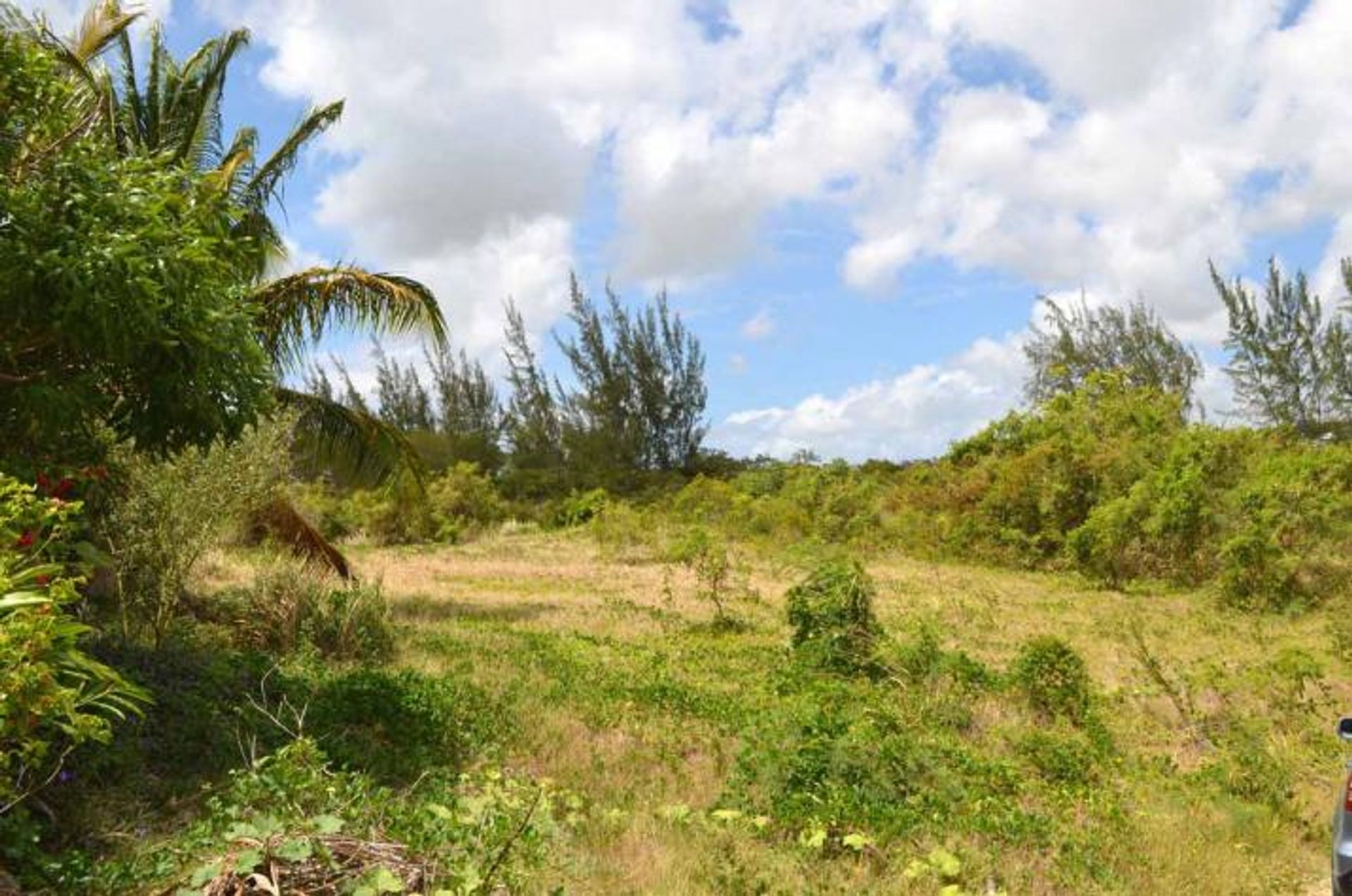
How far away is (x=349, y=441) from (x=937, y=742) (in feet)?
26.6

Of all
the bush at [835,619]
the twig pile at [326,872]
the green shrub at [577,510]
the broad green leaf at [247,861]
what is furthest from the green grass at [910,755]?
the green shrub at [577,510]

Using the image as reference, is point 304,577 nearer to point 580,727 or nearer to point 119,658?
point 119,658

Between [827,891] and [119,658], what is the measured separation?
16.7 feet

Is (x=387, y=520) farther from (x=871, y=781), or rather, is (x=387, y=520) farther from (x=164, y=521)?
(x=871, y=781)

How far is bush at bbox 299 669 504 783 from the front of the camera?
252 inches

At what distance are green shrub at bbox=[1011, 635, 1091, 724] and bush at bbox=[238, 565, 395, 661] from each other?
562cm

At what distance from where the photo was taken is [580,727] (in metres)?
7.44

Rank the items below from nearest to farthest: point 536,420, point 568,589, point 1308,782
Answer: point 1308,782, point 568,589, point 536,420

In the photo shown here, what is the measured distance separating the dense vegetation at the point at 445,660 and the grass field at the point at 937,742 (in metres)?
0.04

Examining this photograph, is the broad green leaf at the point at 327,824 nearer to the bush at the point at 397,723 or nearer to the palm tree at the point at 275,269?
the bush at the point at 397,723

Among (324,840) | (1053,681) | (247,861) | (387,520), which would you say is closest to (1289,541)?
(1053,681)

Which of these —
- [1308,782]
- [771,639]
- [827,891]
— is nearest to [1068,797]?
[1308,782]

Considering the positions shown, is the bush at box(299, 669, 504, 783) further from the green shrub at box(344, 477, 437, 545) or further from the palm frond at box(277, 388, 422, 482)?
the green shrub at box(344, 477, 437, 545)

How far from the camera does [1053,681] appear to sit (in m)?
8.57
